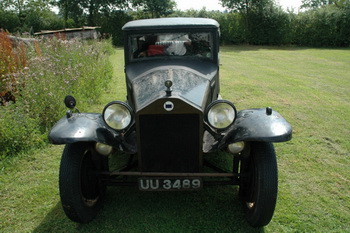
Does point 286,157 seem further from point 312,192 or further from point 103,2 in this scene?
point 103,2

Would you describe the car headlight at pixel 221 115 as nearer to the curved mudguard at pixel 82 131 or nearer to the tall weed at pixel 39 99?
the curved mudguard at pixel 82 131

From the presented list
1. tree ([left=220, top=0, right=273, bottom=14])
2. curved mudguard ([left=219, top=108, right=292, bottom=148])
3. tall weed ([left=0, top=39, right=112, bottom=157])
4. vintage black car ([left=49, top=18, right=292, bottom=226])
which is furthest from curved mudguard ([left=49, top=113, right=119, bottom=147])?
tree ([left=220, top=0, right=273, bottom=14])

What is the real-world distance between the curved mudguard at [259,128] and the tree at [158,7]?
26.3m

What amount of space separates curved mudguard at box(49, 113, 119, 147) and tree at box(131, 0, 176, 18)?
26.2 metres

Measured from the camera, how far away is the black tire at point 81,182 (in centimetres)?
269

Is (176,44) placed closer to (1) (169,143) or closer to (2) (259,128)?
(1) (169,143)

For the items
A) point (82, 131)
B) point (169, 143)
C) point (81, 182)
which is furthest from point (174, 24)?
point (81, 182)

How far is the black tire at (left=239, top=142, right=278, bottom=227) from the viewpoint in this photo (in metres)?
2.61

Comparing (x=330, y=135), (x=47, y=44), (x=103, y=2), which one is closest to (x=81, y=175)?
(x=330, y=135)

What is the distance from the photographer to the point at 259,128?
265cm

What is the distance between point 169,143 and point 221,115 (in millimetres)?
539

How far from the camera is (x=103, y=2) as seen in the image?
2831 centimetres

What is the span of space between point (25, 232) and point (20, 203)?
52cm

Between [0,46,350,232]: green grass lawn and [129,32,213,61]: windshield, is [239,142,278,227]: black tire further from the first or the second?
[129,32,213,61]: windshield
